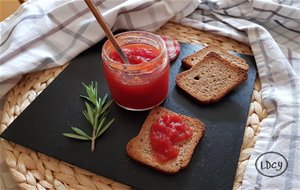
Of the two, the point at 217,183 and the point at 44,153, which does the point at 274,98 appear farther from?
the point at 44,153

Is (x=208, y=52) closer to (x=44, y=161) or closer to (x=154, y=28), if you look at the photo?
(x=154, y=28)

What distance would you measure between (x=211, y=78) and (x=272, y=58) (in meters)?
0.21

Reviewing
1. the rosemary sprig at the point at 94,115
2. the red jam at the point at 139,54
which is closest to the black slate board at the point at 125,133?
the rosemary sprig at the point at 94,115

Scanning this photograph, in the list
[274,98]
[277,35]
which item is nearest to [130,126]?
[274,98]

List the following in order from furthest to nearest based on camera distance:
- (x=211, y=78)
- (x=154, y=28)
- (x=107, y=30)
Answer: (x=154, y=28), (x=211, y=78), (x=107, y=30)

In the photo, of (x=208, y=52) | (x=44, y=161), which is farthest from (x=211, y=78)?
(x=44, y=161)

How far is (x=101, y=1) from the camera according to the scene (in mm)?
1397

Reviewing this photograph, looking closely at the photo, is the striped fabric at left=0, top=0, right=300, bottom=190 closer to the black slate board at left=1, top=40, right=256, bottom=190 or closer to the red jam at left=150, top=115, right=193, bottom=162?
the black slate board at left=1, top=40, right=256, bottom=190

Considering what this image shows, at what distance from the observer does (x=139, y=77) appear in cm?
101

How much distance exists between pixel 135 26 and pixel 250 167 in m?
0.67

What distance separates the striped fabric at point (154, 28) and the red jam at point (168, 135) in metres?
0.28

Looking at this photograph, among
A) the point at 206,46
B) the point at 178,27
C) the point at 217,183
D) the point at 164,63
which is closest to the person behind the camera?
the point at 217,183

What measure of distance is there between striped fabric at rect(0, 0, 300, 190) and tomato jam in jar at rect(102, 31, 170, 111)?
0.28 metres

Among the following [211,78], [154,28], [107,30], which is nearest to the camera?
[107,30]
